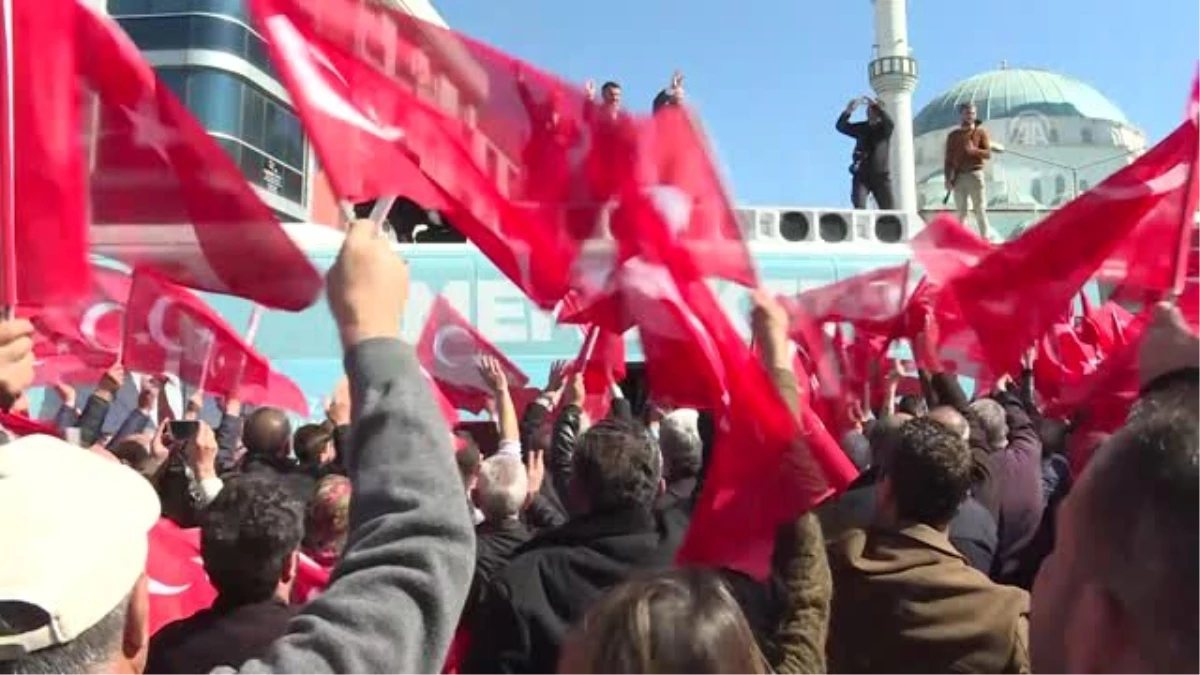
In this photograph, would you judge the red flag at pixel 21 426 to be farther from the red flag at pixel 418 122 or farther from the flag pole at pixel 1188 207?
the flag pole at pixel 1188 207

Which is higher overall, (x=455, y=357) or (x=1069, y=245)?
(x=1069, y=245)

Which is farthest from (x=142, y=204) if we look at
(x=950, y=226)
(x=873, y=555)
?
(x=950, y=226)

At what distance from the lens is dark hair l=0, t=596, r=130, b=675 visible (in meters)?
1.38

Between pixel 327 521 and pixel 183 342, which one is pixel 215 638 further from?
pixel 183 342

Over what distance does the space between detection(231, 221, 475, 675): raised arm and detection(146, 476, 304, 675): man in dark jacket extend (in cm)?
100

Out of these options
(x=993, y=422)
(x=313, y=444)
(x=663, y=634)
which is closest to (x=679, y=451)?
(x=993, y=422)

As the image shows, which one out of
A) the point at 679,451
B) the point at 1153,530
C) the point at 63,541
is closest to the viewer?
the point at 1153,530

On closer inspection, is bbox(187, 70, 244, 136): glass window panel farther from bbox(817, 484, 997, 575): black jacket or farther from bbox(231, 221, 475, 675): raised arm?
bbox(231, 221, 475, 675): raised arm

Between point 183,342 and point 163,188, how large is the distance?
1.53 meters

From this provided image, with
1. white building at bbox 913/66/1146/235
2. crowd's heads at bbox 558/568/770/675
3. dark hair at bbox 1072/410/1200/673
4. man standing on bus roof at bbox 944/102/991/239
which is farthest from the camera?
white building at bbox 913/66/1146/235

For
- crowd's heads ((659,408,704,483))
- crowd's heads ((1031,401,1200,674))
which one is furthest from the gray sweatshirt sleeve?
crowd's heads ((659,408,704,483))

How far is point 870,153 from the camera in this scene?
1761 centimetres

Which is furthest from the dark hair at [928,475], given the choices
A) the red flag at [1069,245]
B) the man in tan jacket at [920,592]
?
the red flag at [1069,245]

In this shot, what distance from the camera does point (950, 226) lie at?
18.7 ft
